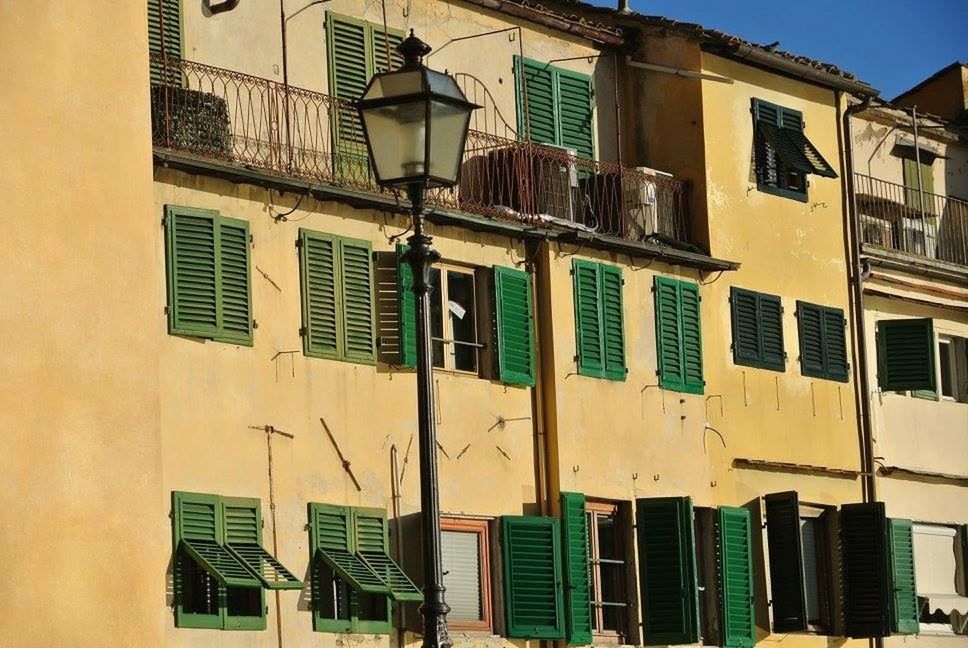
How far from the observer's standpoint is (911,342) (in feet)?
104

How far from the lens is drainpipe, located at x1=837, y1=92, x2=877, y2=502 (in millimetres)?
30781

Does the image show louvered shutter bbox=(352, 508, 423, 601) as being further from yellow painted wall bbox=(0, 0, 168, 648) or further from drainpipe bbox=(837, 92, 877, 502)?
drainpipe bbox=(837, 92, 877, 502)

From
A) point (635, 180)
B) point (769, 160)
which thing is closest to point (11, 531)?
point (635, 180)

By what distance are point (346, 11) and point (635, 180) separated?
430 centimetres

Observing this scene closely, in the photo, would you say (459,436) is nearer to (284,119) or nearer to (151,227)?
(284,119)

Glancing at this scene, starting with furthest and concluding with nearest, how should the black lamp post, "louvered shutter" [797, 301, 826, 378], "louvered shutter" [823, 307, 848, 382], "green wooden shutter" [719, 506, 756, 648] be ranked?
"louvered shutter" [823, 307, 848, 382]
"louvered shutter" [797, 301, 826, 378]
"green wooden shutter" [719, 506, 756, 648]
the black lamp post

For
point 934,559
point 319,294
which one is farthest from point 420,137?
point 934,559

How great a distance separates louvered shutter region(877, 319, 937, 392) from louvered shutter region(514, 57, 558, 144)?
6.01m

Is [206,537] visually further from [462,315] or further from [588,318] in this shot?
[588,318]

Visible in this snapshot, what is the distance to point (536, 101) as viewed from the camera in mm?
28328

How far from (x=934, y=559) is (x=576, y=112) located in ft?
26.1

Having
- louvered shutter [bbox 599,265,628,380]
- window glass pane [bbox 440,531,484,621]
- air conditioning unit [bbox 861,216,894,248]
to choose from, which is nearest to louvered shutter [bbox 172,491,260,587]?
window glass pane [bbox 440,531,484,621]

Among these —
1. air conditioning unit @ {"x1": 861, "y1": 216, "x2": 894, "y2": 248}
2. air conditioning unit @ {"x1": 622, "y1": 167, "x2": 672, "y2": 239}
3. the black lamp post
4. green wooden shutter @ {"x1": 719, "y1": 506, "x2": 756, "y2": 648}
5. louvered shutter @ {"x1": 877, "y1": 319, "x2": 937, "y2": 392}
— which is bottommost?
Result: green wooden shutter @ {"x1": 719, "y1": 506, "x2": 756, "y2": 648}

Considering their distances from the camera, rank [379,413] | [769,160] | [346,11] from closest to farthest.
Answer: [379,413] < [346,11] < [769,160]
